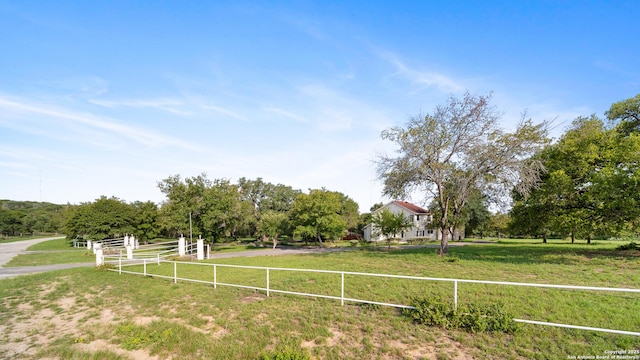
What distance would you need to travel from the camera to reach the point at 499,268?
13977mm

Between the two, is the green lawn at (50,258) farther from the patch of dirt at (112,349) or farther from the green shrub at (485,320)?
the green shrub at (485,320)

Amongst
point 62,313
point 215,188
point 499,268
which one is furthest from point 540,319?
point 215,188

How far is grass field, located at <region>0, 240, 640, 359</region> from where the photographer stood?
507 cm

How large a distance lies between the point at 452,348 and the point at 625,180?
14.5 metres

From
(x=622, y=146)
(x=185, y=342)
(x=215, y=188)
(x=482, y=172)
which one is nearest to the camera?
(x=185, y=342)

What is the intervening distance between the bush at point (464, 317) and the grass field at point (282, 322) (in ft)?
0.62

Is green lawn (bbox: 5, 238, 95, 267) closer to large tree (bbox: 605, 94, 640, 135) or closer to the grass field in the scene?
the grass field

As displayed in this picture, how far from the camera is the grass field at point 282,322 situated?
200 inches

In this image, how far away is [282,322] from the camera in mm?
6426

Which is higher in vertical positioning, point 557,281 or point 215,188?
point 215,188

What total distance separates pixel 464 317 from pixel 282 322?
3679 mm

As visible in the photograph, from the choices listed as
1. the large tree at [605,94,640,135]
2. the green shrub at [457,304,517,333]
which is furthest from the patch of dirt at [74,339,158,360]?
the large tree at [605,94,640,135]

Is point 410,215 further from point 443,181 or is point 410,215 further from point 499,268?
point 499,268

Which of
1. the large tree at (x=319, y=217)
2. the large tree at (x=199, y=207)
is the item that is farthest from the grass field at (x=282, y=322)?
the large tree at (x=319, y=217)
